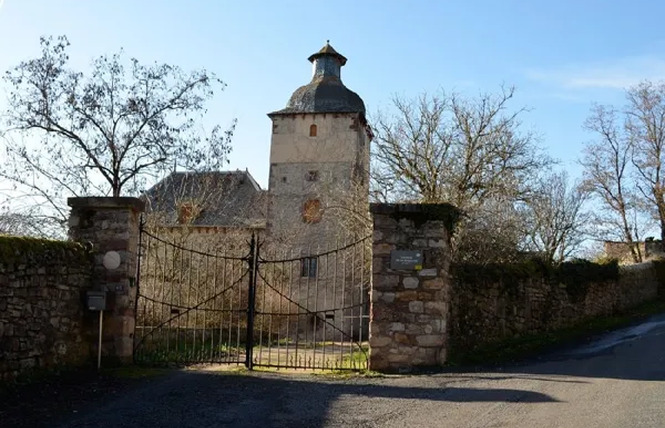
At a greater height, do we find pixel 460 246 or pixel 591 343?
pixel 460 246

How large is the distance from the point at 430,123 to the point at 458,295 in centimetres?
920

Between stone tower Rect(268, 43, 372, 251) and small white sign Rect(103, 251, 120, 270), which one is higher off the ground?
stone tower Rect(268, 43, 372, 251)

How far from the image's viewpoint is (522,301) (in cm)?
1230

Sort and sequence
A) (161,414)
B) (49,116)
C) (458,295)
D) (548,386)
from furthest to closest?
1. (49,116)
2. (458,295)
3. (548,386)
4. (161,414)

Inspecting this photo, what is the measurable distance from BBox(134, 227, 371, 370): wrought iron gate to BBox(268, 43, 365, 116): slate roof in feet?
27.4

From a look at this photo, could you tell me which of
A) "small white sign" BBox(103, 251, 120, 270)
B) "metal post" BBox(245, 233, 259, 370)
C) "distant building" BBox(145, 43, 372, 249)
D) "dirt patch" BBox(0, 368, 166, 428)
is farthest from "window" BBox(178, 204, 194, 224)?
"dirt patch" BBox(0, 368, 166, 428)

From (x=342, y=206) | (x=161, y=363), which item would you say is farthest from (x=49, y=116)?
(x=161, y=363)

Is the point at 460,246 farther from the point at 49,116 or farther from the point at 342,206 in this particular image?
the point at 49,116

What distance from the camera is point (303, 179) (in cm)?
2861

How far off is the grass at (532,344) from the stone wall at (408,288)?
77 centimetres

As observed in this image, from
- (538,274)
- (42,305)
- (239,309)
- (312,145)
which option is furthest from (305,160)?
(42,305)

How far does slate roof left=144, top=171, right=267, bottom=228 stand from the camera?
71.6 ft

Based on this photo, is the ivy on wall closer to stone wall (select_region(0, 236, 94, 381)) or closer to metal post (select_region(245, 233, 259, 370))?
metal post (select_region(245, 233, 259, 370))

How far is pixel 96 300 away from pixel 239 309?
7.07 feet
